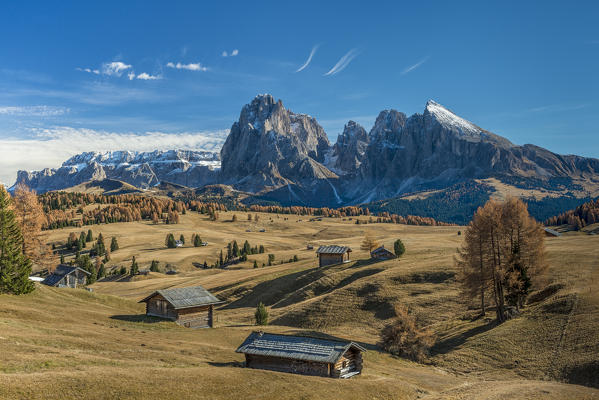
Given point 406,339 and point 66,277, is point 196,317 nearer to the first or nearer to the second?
point 406,339

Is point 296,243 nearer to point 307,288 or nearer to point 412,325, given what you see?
point 307,288

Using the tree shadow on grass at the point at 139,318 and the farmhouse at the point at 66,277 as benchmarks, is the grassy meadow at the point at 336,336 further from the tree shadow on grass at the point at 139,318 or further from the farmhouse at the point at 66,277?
the farmhouse at the point at 66,277

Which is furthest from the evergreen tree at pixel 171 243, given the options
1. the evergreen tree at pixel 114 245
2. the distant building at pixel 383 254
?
the distant building at pixel 383 254

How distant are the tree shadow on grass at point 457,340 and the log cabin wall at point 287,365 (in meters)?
19.0

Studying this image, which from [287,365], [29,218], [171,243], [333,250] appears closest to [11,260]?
[29,218]

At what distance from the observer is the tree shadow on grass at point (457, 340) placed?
161 ft

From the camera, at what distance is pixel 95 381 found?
2500 centimetres

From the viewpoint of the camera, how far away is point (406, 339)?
49.2 metres

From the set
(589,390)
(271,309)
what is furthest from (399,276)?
(589,390)

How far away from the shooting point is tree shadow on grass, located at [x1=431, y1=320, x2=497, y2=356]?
49181 millimetres

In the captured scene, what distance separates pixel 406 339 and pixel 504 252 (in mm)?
18114

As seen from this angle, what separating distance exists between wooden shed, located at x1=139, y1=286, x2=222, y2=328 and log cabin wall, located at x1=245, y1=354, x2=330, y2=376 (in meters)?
20.5

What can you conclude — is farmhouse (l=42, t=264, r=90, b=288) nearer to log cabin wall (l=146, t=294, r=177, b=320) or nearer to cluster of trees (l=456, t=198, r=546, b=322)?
log cabin wall (l=146, t=294, r=177, b=320)

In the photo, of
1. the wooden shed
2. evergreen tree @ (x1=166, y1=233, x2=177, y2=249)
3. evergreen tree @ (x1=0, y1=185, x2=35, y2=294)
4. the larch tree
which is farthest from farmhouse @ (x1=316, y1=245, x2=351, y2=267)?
evergreen tree @ (x1=166, y1=233, x2=177, y2=249)
